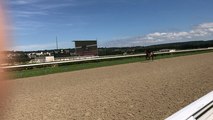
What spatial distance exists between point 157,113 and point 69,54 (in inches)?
2996

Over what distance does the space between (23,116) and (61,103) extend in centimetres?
245

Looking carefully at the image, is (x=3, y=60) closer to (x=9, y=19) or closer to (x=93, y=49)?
(x=9, y=19)

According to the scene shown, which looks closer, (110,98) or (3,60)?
(3,60)

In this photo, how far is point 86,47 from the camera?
3246 inches

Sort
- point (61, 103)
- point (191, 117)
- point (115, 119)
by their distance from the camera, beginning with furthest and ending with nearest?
point (61, 103)
point (115, 119)
point (191, 117)

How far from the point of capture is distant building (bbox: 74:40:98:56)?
81.8 m

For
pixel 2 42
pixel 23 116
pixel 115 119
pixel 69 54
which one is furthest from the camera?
pixel 69 54

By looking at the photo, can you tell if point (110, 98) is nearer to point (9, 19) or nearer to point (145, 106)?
point (145, 106)

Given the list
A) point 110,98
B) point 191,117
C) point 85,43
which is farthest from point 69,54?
point 191,117

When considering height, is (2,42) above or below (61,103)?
above

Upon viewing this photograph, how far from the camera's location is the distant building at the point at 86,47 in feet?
268

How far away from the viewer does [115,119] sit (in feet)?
32.6

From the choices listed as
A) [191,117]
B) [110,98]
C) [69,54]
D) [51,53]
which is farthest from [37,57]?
[191,117]

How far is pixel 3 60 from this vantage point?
101cm
